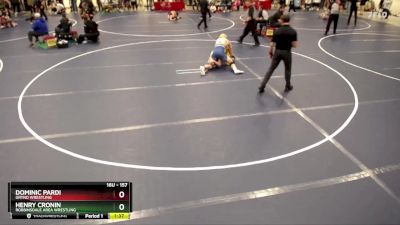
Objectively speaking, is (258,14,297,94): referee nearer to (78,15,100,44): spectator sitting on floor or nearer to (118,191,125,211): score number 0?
(118,191,125,211): score number 0

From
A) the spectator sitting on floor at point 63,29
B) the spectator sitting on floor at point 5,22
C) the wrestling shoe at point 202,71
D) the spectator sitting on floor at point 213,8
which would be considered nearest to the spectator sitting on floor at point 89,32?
the spectator sitting on floor at point 63,29

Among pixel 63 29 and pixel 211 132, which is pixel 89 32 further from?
pixel 211 132

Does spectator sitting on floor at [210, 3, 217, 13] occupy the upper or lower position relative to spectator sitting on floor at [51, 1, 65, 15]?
lower

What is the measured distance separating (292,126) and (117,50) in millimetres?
8959

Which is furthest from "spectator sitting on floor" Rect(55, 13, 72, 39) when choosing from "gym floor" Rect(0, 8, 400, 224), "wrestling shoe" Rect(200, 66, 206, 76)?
"wrestling shoe" Rect(200, 66, 206, 76)

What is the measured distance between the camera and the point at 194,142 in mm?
7836

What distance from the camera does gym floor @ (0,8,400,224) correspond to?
19.8 ft

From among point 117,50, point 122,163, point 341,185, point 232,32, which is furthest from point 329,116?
point 232,32

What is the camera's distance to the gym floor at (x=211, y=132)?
19.8ft

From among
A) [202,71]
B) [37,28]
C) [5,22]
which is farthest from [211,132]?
[5,22]
